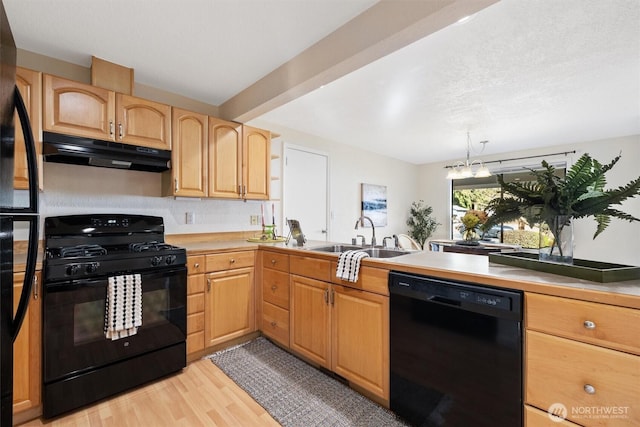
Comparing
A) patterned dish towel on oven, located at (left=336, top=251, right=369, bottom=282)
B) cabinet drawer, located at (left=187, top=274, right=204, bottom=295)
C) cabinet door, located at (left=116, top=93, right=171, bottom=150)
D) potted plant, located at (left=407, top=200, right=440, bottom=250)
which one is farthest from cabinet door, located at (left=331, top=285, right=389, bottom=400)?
potted plant, located at (left=407, top=200, right=440, bottom=250)

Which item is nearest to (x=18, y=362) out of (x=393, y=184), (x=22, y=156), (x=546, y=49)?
(x=22, y=156)

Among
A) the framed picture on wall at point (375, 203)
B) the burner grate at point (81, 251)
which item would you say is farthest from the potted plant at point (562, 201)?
the framed picture on wall at point (375, 203)

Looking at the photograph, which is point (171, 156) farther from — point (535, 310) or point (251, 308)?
point (535, 310)

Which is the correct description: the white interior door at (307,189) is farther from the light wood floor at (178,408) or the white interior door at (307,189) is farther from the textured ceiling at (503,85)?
the light wood floor at (178,408)

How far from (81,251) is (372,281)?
6.26ft

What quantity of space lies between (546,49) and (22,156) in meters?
3.53

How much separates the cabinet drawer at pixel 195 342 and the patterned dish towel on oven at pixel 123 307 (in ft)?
1.44

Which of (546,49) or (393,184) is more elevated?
(546,49)

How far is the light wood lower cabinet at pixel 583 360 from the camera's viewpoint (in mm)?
962

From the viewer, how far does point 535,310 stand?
3.75 feet

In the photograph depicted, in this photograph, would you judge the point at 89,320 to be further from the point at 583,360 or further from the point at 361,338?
the point at 583,360

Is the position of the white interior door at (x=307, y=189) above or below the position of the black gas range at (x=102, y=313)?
above

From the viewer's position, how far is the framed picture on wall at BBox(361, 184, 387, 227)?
495 cm

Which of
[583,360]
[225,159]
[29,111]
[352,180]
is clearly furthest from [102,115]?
[352,180]
